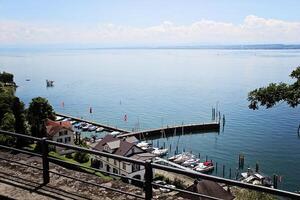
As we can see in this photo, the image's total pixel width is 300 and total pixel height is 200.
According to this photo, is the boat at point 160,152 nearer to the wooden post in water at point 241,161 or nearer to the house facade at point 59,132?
the wooden post in water at point 241,161

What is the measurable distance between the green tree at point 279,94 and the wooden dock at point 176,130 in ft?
161

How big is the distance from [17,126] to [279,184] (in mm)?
32364

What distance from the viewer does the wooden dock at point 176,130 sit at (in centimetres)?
6147

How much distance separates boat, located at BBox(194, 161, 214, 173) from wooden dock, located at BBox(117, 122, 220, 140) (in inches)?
723

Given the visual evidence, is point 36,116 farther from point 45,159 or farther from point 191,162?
point 45,159

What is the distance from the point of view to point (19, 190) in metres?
4.94

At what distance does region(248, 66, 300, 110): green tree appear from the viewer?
35.6 ft

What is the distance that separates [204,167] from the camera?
144 ft

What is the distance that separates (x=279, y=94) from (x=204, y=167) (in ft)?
111

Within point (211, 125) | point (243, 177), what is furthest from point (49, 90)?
point (243, 177)

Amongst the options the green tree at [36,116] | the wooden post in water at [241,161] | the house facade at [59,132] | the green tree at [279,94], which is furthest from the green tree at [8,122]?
the green tree at [279,94]

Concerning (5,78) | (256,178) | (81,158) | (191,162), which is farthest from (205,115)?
(5,78)

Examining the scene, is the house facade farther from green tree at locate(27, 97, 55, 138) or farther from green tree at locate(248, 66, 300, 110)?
green tree at locate(248, 66, 300, 110)

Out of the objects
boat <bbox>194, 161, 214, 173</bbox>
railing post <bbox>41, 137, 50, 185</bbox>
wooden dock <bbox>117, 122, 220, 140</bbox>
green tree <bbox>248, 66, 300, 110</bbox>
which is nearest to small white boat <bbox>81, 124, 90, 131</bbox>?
wooden dock <bbox>117, 122, 220, 140</bbox>
